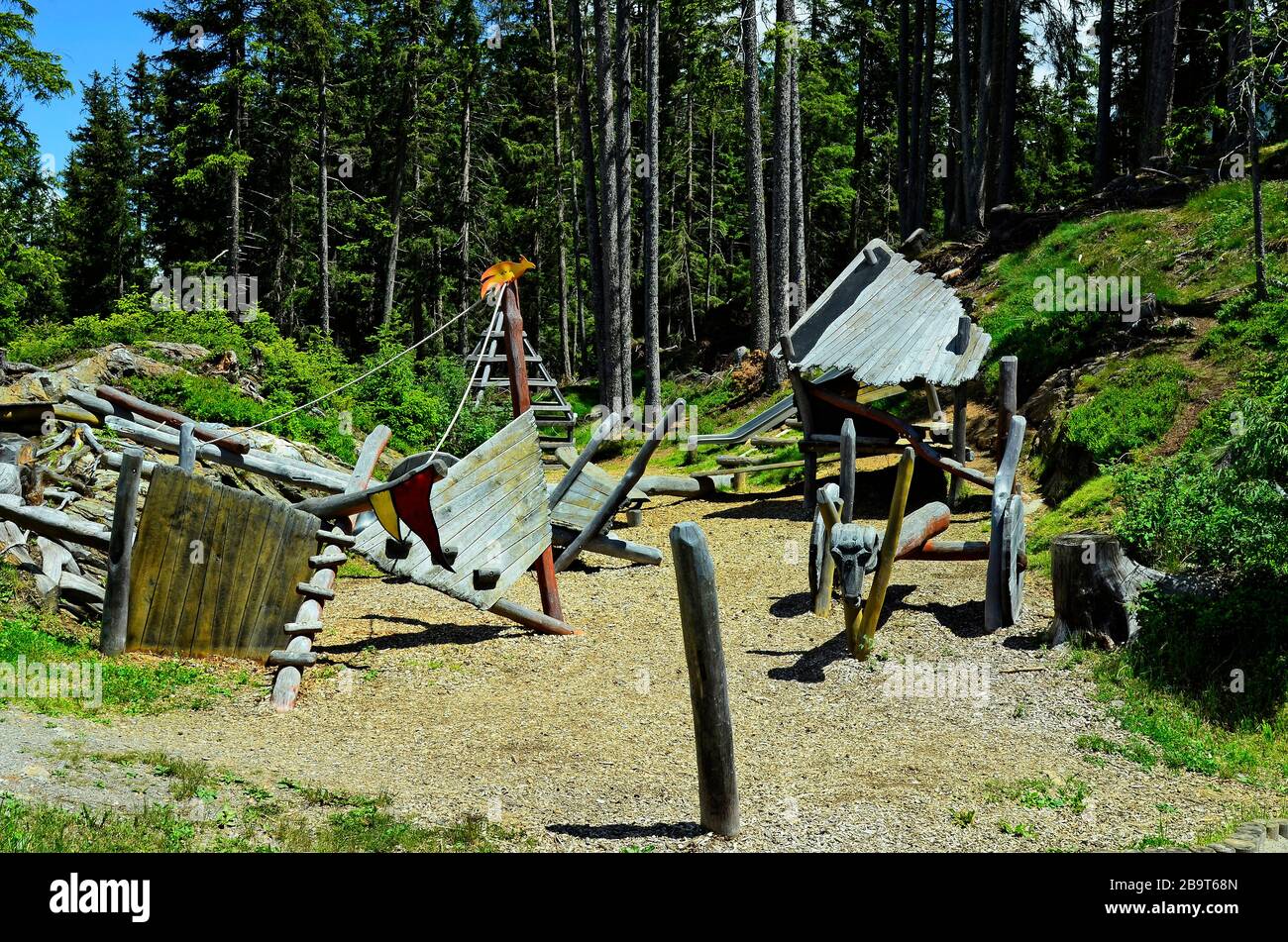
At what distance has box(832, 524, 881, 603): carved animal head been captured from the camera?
911 cm

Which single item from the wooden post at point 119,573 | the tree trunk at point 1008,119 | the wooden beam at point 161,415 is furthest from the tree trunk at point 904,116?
the wooden post at point 119,573

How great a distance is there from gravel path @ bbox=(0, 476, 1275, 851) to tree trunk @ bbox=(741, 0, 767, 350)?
1386 centimetres

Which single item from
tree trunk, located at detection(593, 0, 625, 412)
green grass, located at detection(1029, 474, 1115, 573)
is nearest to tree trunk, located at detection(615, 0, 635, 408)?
tree trunk, located at detection(593, 0, 625, 412)

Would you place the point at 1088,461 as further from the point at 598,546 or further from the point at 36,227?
the point at 36,227

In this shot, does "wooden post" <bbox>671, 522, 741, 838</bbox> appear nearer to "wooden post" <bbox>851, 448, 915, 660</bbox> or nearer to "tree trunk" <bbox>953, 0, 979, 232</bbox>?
"wooden post" <bbox>851, 448, 915, 660</bbox>

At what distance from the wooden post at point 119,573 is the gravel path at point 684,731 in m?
1.47

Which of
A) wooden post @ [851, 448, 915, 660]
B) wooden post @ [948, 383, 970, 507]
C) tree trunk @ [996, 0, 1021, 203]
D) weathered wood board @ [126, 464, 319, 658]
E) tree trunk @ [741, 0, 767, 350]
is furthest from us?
tree trunk @ [996, 0, 1021, 203]

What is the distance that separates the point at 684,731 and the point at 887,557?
230 centimetres

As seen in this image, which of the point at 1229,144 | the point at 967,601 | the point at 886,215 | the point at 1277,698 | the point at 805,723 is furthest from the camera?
the point at 886,215

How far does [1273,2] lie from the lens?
16.2 metres

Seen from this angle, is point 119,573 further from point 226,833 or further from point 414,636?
point 226,833
